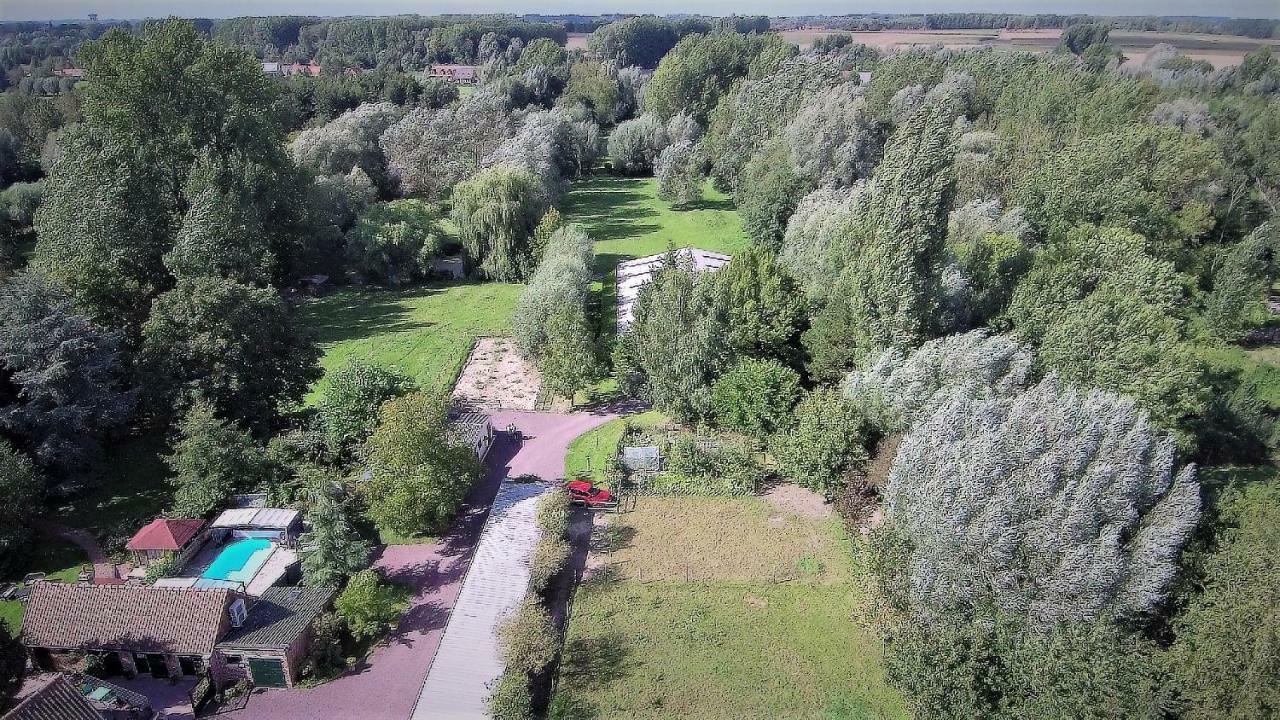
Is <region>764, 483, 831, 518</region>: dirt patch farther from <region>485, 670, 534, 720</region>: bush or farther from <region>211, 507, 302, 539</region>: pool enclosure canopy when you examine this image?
<region>211, 507, 302, 539</region>: pool enclosure canopy

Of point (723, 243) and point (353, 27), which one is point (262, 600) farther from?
point (353, 27)

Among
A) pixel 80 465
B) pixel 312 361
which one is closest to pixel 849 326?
pixel 312 361

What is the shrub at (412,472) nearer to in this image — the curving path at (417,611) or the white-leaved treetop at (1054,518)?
the curving path at (417,611)

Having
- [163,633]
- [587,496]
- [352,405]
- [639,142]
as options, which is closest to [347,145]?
[639,142]

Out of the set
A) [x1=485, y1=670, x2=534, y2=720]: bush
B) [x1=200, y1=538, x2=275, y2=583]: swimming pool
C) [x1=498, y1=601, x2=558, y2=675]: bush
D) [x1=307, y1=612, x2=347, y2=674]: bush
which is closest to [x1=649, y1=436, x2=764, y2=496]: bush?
[x1=498, y1=601, x2=558, y2=675]: bush

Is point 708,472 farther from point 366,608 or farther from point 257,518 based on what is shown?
point 257,518
